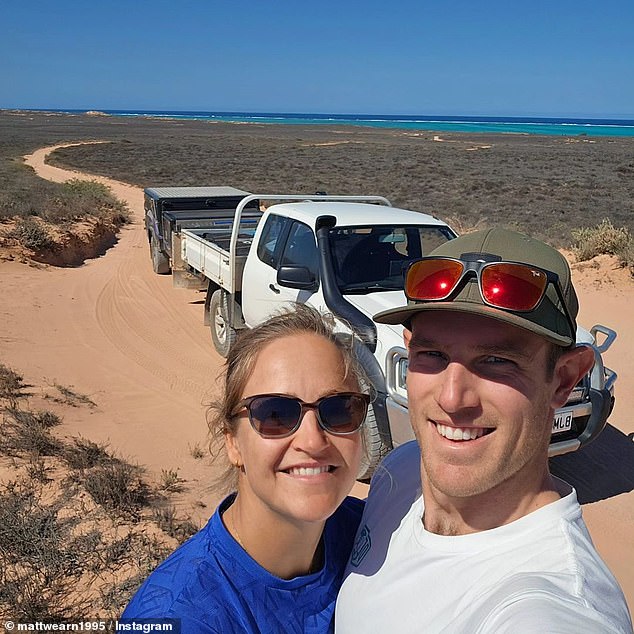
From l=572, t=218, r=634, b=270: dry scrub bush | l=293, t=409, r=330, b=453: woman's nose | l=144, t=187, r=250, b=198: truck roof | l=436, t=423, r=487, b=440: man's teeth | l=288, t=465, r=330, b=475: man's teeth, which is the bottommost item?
l=572, t=218, r=634, b=270: dry scrub bush

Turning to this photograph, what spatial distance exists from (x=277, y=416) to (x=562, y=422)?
3398 mm

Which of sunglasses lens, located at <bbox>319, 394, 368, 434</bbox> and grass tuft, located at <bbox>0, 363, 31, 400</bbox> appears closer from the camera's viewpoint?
sunglasses lens, located at <bbox>319, 394, 368, 434</bbox>

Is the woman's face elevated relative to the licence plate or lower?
elevated

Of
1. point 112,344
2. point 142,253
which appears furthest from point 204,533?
point 142,253

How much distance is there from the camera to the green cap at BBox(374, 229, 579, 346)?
1.59 meters

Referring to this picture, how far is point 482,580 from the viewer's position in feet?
4.87

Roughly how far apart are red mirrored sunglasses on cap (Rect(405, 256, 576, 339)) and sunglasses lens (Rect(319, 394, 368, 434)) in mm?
388

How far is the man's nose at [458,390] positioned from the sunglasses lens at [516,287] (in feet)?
0.67

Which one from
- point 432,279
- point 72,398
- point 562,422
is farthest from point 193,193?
point 432,279

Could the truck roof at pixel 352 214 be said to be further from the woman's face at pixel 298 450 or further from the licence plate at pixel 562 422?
the woman's face at pixel 298 450

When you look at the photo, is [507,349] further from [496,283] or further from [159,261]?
[159,261]

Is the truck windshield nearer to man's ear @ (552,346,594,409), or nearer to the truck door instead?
the truck door

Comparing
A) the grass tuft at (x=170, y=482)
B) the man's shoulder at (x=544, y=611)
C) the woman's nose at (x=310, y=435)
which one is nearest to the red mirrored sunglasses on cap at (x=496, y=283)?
the woman's nose at (x=310, y=435)

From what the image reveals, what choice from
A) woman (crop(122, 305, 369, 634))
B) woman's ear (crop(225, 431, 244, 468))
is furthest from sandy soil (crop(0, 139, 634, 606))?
woman (crop(122, 305, 369, 634))
